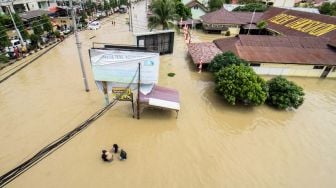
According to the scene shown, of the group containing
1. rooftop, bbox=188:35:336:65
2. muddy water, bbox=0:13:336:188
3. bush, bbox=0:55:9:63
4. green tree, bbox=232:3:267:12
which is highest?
green tree, bbox=232:3:267:12

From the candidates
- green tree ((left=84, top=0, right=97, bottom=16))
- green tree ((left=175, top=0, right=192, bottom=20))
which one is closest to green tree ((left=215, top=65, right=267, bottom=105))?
green tree ((left=175, top=0, right=192, bottom=20))

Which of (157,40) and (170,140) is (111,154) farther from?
(157,40)

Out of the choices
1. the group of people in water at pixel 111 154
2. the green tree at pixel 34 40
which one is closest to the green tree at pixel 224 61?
the group of people in water at pixel 111 154

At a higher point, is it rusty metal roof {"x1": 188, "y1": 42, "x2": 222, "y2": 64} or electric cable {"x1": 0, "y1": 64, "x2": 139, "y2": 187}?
rusty metal roof {"x1": 188, "y1": 42, "x2": 222, "y2": 64}

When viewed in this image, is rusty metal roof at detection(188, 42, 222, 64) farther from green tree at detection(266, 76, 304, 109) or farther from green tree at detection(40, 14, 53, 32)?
green tree at detection(40, 14, 53, 32)

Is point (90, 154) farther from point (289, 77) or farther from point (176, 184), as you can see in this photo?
point (289, 77)

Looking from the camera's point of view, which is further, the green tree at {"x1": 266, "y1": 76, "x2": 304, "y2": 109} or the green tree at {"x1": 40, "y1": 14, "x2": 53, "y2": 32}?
the green tree at {"x1": 40, "y1": 14, "x2": 53, "y2": 32}
